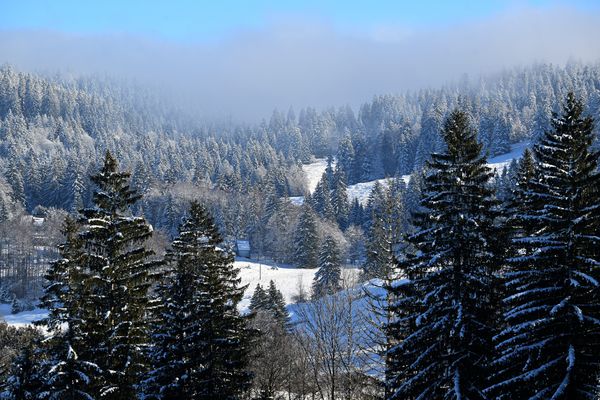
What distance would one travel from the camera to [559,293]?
Result: 45.9 ft

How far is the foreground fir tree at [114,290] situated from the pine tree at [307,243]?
74.7m

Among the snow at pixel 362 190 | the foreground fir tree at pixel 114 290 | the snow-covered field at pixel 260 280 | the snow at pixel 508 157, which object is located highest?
the foreground fir tree at pixel 114 290

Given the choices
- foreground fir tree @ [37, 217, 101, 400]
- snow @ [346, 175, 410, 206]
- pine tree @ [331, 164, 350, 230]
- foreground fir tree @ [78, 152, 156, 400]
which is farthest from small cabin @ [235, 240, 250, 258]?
foreground fir tree @ [37, 217, 101, 400]

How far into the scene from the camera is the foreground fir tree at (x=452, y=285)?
1572 cm

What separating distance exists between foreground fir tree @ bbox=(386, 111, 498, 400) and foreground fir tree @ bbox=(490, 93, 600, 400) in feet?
3.72

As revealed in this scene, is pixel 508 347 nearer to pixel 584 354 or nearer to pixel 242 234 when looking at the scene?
pixel 584 354

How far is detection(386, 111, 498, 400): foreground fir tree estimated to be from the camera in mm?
15719

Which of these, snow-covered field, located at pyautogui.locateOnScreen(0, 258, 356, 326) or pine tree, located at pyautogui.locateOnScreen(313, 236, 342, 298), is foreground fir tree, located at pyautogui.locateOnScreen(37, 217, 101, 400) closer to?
snow-covered field, located at pyautogui.locateOnScreen(0, 258, 356, 326)

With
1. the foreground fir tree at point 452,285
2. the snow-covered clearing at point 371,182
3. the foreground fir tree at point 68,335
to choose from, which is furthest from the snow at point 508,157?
the foreground fir tree at point 68,335

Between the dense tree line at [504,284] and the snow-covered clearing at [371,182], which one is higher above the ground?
the dense tree line at [504,284]

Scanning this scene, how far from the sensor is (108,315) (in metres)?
21.7

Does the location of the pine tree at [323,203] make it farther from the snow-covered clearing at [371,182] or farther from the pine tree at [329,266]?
the pine tree at [329,266]

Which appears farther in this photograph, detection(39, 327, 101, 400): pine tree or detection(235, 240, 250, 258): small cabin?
detection(235, 240, 250, 258): small cabin

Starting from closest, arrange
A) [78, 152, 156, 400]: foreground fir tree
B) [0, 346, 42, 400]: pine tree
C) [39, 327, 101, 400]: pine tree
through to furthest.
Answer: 1. [39, 327, 101, 400]: pine tree
2. [78, 152, 156, 400]: foreground fir tree
3. [0, 346, 42, 400]: pine tree
